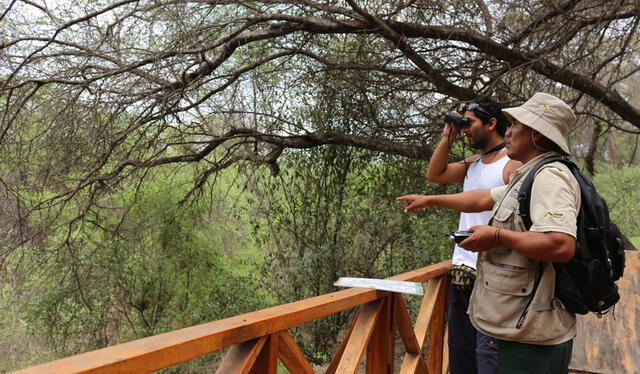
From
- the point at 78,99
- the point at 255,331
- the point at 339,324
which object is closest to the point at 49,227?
the point at 78,99

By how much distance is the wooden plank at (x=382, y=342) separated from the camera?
6.81 feet

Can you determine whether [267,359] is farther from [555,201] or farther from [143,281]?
[143,281]

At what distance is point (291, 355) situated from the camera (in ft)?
4.54

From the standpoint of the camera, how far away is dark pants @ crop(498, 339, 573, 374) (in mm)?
1558

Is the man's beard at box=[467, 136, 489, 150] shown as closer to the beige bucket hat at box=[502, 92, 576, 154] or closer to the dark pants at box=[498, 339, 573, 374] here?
the beige bucket hat at box=[502, 92, 576, 154]

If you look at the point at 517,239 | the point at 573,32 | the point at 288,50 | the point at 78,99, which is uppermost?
the point at 288,50

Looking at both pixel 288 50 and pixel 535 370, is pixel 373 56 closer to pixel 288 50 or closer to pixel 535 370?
pixel 288 50

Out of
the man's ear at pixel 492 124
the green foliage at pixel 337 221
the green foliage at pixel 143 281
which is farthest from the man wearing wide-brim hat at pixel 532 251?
the green foliage at pixel 143 281

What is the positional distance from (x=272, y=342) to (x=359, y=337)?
622 millimetres

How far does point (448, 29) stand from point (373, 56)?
5.67ft

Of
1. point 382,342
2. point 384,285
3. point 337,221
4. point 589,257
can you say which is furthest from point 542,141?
point 337,221

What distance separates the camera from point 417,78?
5812mm

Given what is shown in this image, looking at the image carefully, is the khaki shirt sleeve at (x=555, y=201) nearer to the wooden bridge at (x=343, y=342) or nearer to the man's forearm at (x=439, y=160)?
the wooden bridge at (x=343, y=342)

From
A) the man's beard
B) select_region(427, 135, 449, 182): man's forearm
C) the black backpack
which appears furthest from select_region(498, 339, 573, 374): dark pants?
select_region(427, 135, 449, 182): man's forearm
